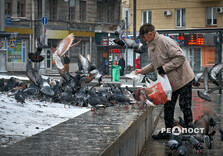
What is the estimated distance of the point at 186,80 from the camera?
664 cm

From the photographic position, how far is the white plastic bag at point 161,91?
20.7 ft

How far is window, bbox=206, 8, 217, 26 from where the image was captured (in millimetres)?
38438

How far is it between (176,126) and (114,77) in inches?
813

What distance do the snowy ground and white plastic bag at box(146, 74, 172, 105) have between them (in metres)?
1.21

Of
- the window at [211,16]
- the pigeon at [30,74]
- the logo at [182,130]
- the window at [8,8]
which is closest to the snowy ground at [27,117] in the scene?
the pigeon at [30,74]

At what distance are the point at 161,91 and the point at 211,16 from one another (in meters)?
33.4

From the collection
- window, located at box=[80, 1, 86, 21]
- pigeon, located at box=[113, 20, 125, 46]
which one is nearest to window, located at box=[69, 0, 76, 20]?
window, located at box=[80, 1, 86, 21]

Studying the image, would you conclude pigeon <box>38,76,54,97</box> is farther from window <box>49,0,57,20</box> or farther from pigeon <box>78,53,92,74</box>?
window <box>49,0,57,20</box>

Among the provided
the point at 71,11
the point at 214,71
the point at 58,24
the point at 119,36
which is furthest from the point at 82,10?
the point at 119,36

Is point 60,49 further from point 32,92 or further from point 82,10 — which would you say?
point 82,10

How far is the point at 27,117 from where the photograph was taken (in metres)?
6.24

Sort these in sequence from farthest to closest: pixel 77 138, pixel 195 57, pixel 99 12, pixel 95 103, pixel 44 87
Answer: pixel 99 12 → pixel 195 57 → pixel 44 87 → pixel 95 103 → pixel 77 138

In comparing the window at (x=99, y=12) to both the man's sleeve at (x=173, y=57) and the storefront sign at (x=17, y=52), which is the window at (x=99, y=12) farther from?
the man's sleeve at (x=173, y=57)

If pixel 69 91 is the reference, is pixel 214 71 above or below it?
below
